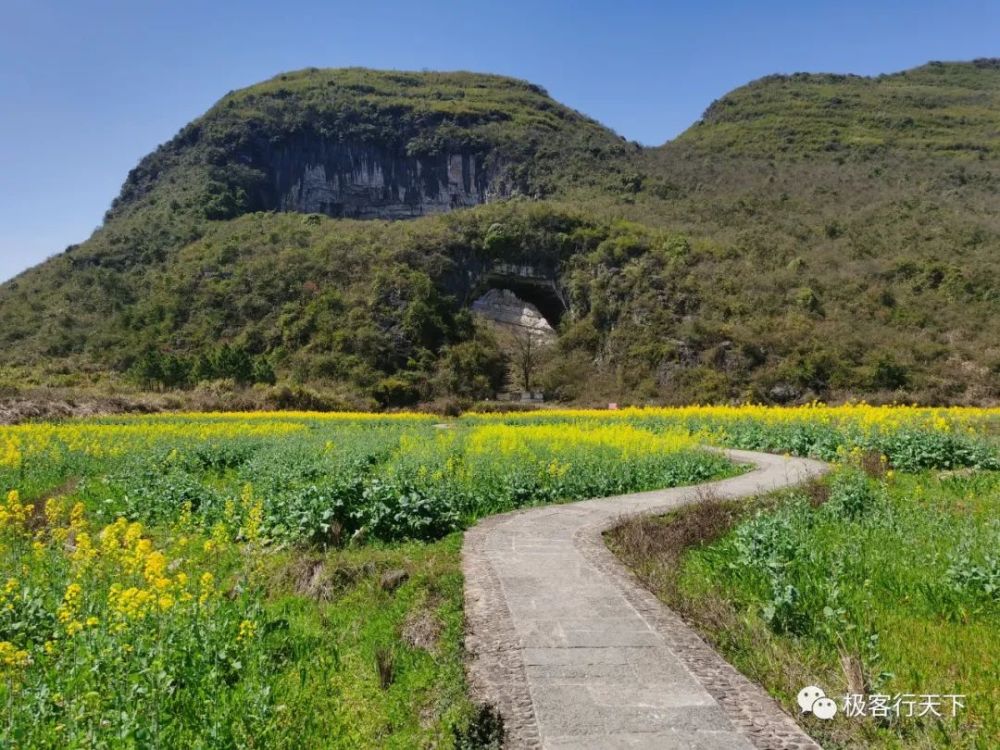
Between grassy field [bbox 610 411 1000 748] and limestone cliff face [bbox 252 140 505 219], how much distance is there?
110631 millimetres

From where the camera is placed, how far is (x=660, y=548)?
7.68 meters

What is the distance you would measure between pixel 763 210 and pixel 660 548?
260 feet

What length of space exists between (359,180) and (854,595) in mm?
120236

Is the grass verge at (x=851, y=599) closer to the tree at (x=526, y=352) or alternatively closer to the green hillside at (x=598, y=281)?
the green hillside at (x=598, y=281)

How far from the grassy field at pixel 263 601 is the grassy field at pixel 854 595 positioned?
2.25 m

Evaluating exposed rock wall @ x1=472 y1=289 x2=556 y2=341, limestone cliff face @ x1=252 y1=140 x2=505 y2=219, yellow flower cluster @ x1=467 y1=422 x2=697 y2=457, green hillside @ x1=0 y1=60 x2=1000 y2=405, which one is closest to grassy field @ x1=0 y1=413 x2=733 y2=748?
yellow flower cluster @ x1=467 y1=422 x2=697 y2=457

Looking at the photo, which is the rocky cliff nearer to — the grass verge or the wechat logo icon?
the grass verge

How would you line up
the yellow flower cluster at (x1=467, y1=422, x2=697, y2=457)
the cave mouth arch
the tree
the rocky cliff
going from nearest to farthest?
1. the yellow flower cluster at (x1=467, y1=422, x2=697, y2=457)
2. the tree
3. the cave mouth arch
4. the rocky cliff

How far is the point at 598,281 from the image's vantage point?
2467 inches

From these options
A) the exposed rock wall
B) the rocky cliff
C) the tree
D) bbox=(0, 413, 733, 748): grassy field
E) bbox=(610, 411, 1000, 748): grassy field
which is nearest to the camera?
bbox=(0, 413, 733, 748): grassy field

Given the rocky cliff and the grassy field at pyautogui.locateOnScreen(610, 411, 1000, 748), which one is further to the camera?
the rocky cliff

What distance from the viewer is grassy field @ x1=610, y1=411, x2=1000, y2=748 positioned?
4.02 meters

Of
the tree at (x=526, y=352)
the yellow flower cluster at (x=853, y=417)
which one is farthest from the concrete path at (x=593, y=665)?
the tree at (x=526, y=352)

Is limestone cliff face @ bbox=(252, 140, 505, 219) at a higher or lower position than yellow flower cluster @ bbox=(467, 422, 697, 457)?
higher
